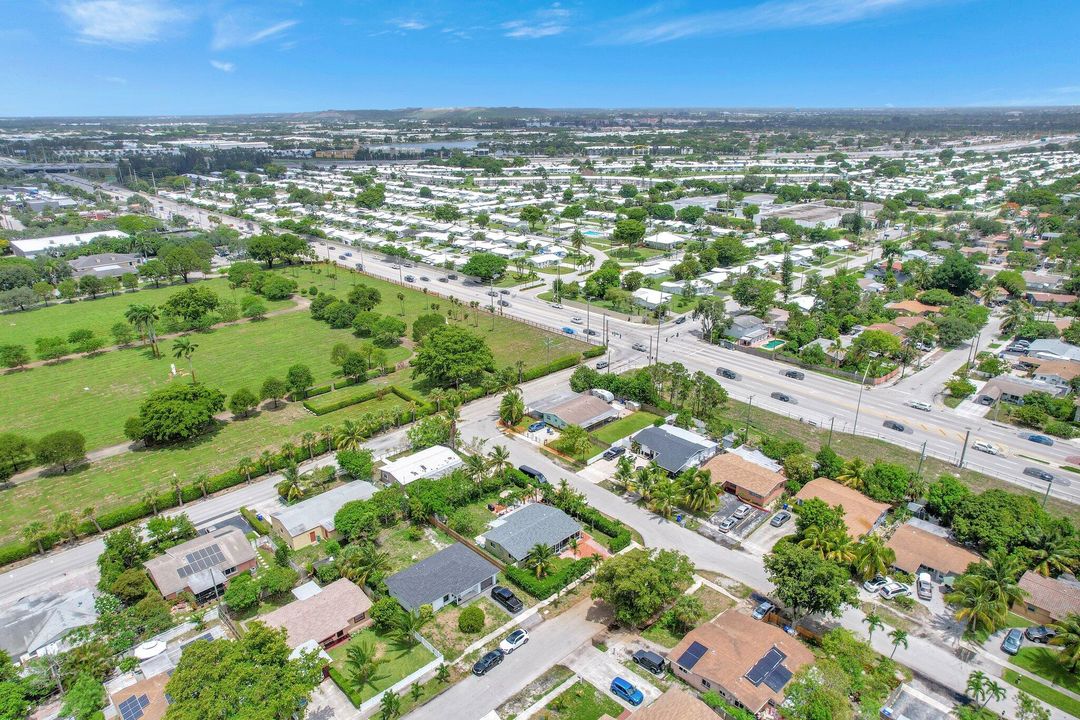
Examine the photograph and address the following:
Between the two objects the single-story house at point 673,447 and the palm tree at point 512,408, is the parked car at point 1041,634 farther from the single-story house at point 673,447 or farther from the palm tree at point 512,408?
the palm tree at point 512,408

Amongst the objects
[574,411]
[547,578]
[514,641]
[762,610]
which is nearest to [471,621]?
[514,641]

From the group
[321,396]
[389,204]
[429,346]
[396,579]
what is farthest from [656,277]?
[389,204]

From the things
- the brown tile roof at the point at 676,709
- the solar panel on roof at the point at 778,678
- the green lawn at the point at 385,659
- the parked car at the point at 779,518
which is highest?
the brown tile roof at the point at 676,709

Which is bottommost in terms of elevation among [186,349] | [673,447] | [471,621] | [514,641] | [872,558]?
[514,641]

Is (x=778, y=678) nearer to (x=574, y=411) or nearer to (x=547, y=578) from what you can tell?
(x=547, y=578)

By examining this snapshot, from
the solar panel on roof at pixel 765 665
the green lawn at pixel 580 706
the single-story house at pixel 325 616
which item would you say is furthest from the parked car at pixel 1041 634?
the single-story house at pixel 325 616

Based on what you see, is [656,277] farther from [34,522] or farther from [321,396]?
[34,522]

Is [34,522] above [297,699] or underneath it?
underneath
